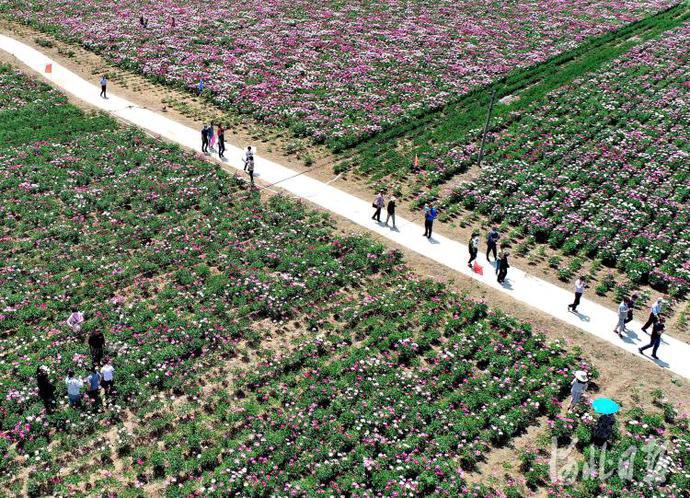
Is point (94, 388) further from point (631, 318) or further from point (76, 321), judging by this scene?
point (631, 318)

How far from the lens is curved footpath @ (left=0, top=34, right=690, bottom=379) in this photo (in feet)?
63.3

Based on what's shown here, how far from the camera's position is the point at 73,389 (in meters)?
15.5

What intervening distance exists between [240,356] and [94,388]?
4.06m

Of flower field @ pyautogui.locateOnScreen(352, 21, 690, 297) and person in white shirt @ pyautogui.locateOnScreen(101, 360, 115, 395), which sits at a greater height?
flower field @ pyautogui.locateOnScreen(352, 21, 690, 297)

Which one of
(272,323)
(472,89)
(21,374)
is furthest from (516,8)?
(21,374)

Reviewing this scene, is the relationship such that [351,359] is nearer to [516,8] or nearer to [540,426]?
[540,426]

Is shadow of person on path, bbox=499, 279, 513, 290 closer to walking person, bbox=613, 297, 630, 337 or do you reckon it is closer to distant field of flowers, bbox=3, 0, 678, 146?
walking person, bbox=613, 297, 630, 337

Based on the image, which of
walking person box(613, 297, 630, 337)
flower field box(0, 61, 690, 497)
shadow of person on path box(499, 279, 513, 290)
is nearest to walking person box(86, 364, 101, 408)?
flower field box(0, 61, 690, 497)

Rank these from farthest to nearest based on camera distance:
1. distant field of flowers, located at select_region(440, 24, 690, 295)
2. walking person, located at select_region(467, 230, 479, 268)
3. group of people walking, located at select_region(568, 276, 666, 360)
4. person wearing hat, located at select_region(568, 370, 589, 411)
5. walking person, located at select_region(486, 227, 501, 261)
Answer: distant field of flowers, located at select_region(440, 24, 690, 295) → walking person, located at select_region(486, 227, 501, 261) → walking person, located at select_region(467, 230, 479, 268) → group of people walking, located at select_region(568, 276, 666, 360) → person wearing hat, located at select_region(568, 370, 589, 411)

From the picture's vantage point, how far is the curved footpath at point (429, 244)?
760 inches

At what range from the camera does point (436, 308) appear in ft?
67.0

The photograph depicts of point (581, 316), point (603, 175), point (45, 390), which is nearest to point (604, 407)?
point (581, 316)

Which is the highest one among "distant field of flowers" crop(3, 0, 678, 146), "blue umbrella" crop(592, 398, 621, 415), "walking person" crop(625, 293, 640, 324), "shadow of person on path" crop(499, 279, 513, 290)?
"distant field of flowers" crop(3, 0, 678, 146)

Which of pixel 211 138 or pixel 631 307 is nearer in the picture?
pixel 631 307
